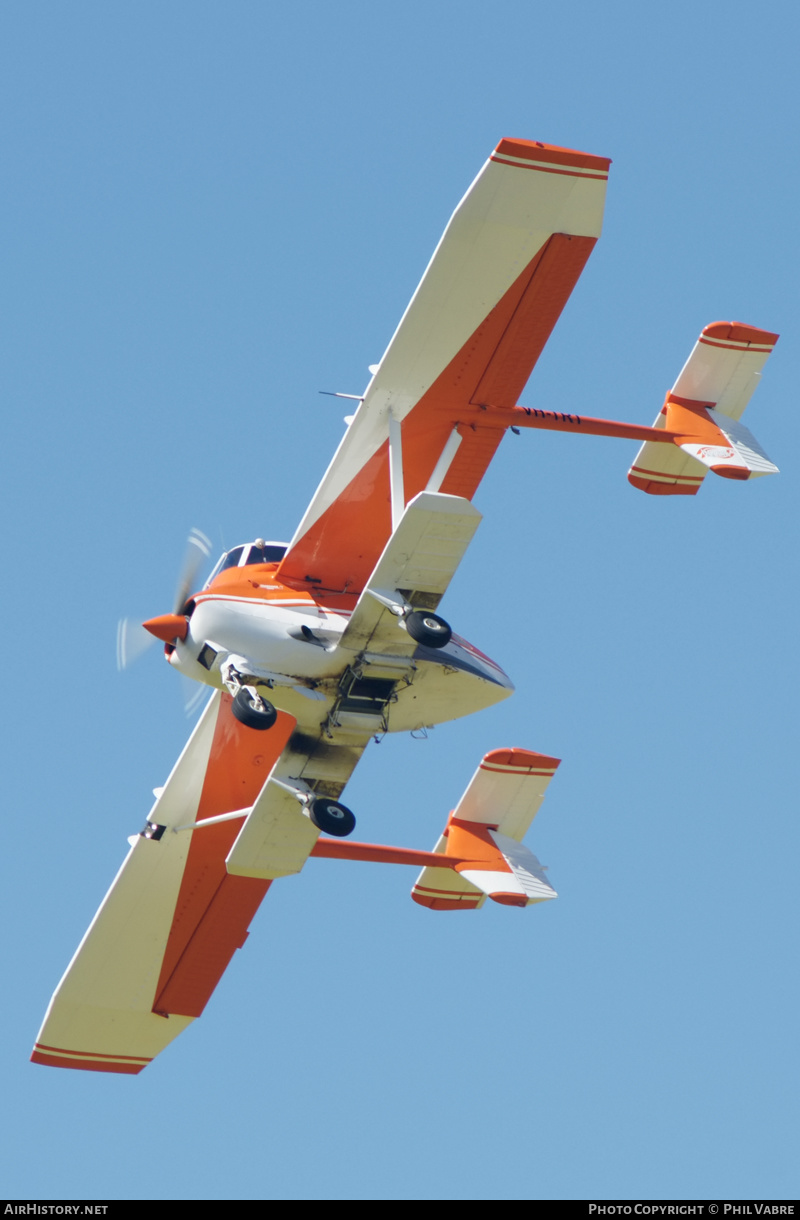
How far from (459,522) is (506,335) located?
358cm

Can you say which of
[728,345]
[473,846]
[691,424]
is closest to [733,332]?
[728,345]

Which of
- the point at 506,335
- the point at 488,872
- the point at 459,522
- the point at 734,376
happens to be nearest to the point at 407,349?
the point at 506,335

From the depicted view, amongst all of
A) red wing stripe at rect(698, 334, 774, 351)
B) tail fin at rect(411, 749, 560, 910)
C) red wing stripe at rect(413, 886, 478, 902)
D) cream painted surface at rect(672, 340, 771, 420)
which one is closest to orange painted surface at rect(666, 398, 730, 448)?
cream painted surface at rect(672, 340, 771, 420)

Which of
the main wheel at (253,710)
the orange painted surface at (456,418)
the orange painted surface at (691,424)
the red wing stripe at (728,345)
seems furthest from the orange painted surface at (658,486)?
the main wheel at (253,710)

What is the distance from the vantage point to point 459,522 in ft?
64.0

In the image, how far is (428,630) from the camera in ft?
65.5

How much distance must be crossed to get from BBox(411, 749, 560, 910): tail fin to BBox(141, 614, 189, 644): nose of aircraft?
551 centimetres

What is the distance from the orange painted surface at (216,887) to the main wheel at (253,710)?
3.39 m

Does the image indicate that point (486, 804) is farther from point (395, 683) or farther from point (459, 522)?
point (459, 522)

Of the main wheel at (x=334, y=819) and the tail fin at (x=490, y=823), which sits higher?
the main wheel at (x=334, y=819)

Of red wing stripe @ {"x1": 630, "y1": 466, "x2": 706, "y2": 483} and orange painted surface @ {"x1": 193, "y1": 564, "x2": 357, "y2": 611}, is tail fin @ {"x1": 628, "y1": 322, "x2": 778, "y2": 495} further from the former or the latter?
orange painted surface @ {"x1": 193, "y1": 564, "x2": 357, "y2": 611}

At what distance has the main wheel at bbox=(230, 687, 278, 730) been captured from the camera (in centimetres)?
2025

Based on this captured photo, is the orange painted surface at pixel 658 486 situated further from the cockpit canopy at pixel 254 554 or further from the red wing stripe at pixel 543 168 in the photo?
the cockpit canopy at pixel 254 554

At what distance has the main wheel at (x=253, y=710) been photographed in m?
20.2
